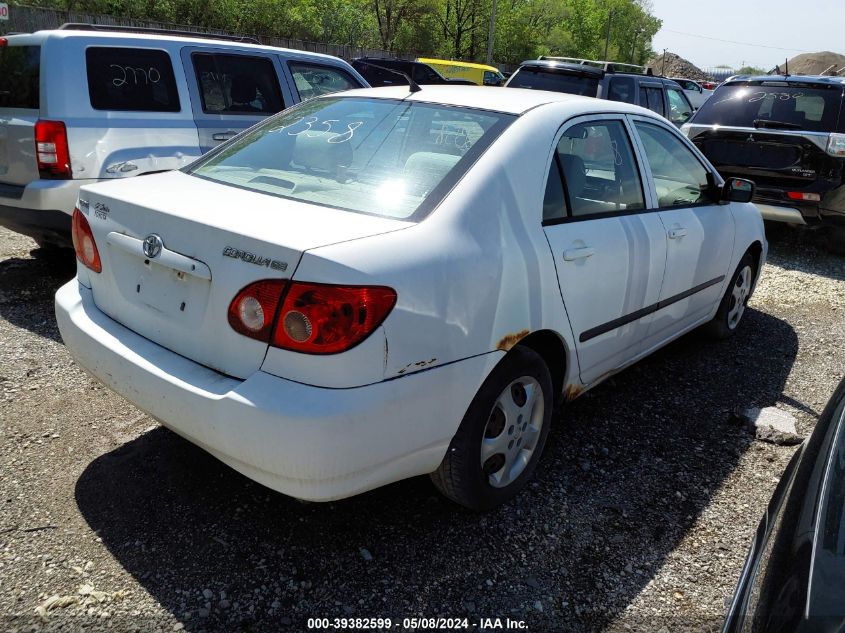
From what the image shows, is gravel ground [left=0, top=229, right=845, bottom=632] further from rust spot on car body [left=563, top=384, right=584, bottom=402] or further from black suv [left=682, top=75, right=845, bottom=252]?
black suv [left=682, top=75, right=845, bottom=252]

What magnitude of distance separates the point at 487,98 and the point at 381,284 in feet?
4.65

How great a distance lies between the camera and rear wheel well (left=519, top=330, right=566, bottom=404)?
2.92 metres

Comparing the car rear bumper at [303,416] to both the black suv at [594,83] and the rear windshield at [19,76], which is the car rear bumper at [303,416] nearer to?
the rear windshield at [19,76]

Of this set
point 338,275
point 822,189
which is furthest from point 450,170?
point 822,189

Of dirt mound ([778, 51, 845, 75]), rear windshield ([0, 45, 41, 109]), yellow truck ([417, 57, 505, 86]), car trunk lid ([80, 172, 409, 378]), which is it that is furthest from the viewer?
dirt mound ([778, 51, 845, 75])

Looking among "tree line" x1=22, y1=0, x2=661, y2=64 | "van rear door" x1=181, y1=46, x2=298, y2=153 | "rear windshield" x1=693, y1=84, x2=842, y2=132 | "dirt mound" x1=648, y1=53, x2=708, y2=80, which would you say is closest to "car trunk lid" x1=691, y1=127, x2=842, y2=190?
"rear windshield" x1=693, y1=84, x2=842, y2=132

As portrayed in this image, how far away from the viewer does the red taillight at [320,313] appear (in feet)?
6.96

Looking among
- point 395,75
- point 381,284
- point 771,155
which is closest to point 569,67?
point 771,155

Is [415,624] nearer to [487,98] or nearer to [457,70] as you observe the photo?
[487,98]

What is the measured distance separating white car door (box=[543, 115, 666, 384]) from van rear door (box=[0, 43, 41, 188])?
3.79 meters

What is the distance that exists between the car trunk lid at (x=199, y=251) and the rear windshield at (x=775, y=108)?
21.3ft

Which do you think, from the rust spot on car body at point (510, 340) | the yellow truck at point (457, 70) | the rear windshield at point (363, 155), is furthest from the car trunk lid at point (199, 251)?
the yellow truck at point (457, 70)

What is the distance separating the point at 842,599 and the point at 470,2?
47214 mm

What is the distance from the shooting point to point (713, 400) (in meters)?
4.14
